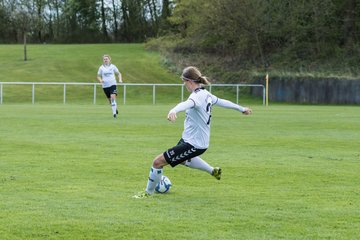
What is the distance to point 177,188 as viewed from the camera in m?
10.1

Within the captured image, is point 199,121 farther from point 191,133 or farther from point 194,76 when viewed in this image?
point 194,76

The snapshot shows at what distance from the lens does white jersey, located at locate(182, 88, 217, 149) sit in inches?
369

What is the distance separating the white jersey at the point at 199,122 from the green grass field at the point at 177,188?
698 mm

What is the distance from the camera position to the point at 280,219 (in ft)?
25.8

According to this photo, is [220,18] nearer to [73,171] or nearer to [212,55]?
[212,55]

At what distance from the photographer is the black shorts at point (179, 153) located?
932cm

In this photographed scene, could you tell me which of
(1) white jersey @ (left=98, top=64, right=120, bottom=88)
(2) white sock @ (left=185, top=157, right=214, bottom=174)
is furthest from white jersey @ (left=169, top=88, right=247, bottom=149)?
(1) white jersey @ (left=98, top=64, right=120, bottom=88)

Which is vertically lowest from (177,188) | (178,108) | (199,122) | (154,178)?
(177,188)

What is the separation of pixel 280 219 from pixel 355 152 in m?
7.32

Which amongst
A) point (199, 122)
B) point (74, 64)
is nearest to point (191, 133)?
point (199, 122)

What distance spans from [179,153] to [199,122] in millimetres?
468

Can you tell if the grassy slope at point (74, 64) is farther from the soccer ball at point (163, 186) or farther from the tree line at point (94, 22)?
the soccer ball at point (163, 186)

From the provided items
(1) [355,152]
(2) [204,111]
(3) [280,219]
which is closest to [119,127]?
(1) [355,152]

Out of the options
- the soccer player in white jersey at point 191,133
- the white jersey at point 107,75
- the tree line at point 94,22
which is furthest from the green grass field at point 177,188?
the tree line at point 94,22
